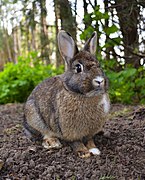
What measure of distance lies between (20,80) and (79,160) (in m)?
4.72

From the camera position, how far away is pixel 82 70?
8.66 feet

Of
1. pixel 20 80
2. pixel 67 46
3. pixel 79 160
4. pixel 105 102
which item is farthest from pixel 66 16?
pixel 79 160

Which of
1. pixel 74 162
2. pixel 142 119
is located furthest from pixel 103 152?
pixel 142 119

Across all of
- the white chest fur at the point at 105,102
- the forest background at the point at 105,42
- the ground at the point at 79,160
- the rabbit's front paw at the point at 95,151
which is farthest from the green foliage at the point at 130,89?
the rabbit's front paw at the point at 95,151

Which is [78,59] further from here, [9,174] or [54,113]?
[9,174]

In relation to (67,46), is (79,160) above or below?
below

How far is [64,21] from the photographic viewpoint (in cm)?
551

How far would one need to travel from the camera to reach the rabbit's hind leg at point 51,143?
2.93 m

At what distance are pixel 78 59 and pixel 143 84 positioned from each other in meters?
2.35

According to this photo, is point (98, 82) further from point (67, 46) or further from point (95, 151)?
point (95, 151)

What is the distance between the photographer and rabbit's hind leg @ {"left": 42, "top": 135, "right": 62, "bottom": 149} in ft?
9.61

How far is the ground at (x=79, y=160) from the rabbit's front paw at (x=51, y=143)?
0.05 metres

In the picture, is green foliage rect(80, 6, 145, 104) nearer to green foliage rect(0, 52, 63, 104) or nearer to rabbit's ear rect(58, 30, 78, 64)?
rabbit's ear rect(58, 30, 78, 64)

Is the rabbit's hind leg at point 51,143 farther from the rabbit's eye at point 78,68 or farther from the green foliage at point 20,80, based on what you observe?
the green foliage at point 20,80
